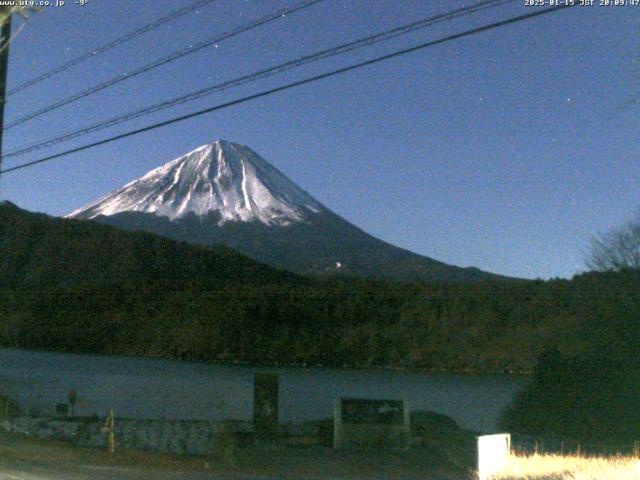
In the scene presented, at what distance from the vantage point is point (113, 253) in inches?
1695

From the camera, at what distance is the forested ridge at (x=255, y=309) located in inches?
1169

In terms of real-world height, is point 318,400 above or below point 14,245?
below

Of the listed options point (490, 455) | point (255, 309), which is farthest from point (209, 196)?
point (490, 455)

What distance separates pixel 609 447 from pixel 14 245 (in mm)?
33326

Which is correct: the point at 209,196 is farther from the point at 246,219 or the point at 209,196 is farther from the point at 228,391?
the point at 228,391

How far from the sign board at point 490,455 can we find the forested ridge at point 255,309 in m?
14.2

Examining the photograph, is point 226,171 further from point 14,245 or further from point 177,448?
point 177,448

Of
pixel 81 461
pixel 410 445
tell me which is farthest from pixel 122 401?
pixel 81 461

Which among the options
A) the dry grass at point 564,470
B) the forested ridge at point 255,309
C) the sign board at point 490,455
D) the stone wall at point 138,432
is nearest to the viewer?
the dry grass at point 564,470

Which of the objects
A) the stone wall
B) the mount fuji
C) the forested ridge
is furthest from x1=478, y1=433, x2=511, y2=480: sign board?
the mount fuji

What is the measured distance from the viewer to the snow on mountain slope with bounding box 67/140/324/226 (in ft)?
252

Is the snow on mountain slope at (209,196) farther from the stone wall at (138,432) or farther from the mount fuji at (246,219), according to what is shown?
the stone wall at (138,432)

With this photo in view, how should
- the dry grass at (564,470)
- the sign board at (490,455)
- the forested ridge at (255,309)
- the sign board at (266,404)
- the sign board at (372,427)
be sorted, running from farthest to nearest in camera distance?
the forested ridge at (255,309) → the sign board at (266,404) → the sign board at (372,427) → the sign board at (490,455) → the dry grass at (564,470)

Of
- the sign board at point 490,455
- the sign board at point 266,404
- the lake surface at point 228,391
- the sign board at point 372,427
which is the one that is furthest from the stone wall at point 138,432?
the sign board at point 490,455
